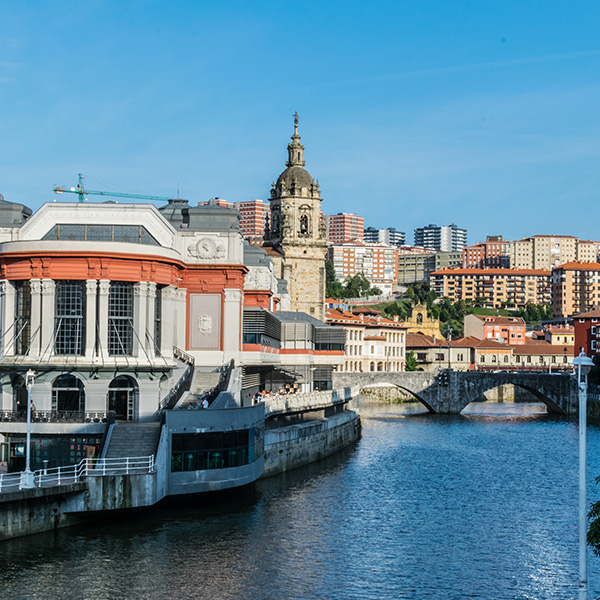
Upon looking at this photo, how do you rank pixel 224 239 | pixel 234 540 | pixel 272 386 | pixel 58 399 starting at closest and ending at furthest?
pixel 234 540, pixel 58 399, pixel 224 239, pixel 272 386

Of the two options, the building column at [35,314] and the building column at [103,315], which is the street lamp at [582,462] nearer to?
the building column at [103,315]

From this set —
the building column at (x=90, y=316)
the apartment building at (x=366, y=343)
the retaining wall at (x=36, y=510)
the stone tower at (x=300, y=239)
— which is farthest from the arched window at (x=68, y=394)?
the apartment building at (x=366, y=343)

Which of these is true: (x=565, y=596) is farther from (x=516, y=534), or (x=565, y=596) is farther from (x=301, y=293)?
(x=301, y=293)

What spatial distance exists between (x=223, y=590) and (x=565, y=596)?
1396 cm

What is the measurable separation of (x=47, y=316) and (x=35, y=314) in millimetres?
796

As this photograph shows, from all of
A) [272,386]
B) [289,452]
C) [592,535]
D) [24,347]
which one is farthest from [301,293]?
[592,535]

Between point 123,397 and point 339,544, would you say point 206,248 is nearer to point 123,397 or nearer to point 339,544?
point 123,397

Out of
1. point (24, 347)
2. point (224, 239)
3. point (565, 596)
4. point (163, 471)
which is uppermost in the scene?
point (224, 239)

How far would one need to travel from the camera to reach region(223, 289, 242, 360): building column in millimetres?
68688

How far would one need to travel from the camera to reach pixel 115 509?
49.6m

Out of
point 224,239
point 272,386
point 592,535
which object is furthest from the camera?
point 272,386

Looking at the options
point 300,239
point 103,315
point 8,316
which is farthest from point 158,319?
point 300,239

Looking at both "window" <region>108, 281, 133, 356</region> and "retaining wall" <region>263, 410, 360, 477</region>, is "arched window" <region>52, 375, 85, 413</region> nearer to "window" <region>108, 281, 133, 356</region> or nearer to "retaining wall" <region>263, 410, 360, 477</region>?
"window" <region>108, 281, 133, 356</region>

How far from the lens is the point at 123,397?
61.8m
